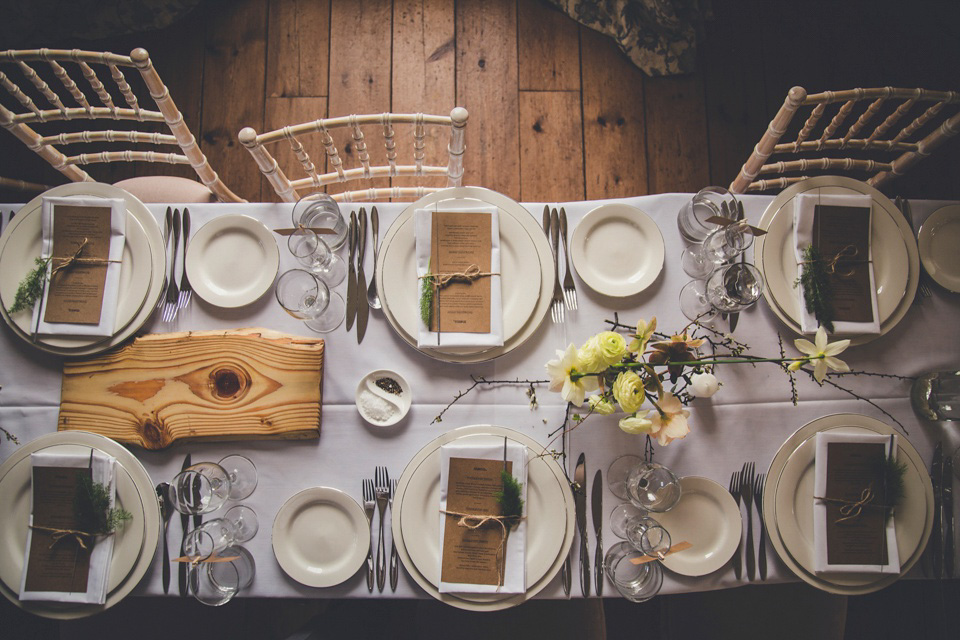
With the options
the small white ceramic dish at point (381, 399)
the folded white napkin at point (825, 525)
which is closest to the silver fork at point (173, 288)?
the small white ceramic dish at point (381, 399)

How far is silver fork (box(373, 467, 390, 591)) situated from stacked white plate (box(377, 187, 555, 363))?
32cm

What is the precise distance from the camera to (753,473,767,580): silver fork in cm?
130

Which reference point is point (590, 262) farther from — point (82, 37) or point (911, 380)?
point (82, 37)

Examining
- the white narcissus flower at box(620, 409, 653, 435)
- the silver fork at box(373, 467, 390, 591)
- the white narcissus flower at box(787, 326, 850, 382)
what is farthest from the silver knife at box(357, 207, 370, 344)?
the white narcissus flower at box(787, 326, 850, 382)

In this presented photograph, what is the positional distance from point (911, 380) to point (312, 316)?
1505 mm

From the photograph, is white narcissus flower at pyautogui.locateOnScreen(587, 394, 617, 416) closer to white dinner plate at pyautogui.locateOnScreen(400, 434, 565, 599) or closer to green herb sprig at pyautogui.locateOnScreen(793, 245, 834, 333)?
white dinner plate at pyautogui.locateOnScreen(400, 434, 565, 599)

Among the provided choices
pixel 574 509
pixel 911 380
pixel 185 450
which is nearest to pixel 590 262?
pixel 574 509

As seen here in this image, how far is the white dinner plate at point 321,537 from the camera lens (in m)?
1.28

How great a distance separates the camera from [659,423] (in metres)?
1.04

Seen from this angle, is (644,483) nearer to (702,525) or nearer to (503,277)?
(702,525)

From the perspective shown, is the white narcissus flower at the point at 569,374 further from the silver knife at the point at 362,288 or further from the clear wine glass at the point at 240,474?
the clear wine glass at the point at 240,474

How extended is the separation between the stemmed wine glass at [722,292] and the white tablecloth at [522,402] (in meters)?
0.04

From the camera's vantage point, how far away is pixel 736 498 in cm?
133

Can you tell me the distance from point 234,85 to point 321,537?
207cm
